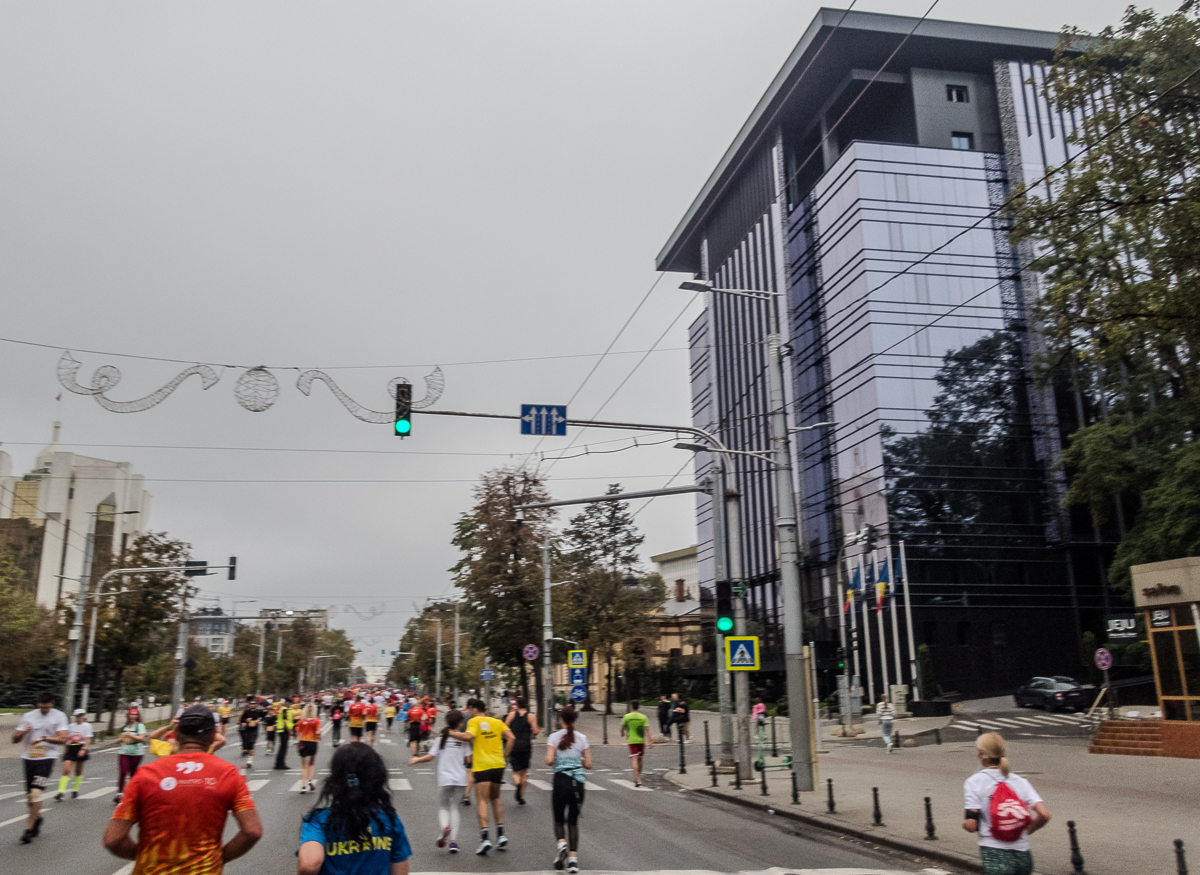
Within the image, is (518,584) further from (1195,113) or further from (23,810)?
(1195,113)

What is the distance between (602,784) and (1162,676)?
14.7 m

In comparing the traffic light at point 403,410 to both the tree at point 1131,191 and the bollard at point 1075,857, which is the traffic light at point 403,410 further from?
the tree at point 1131,191

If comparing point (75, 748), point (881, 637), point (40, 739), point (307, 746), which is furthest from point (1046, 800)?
point (881, 637)

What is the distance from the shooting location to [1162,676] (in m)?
23.8

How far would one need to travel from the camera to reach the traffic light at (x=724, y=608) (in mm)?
19141

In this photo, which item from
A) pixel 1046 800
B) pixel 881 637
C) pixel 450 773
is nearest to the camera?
pixel 450 773

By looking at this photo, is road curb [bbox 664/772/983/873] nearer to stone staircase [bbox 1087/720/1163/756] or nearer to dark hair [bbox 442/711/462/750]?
dark hair [bbox 442/711/462/750]

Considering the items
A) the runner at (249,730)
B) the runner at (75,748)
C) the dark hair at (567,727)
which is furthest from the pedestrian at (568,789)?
the runner at (249,730)

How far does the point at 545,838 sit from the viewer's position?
1202 centimetres

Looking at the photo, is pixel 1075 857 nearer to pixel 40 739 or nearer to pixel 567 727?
pixel 567 727

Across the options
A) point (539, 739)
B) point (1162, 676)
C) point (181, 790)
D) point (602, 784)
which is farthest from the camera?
point (539, 739)

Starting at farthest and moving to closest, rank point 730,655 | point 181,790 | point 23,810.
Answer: point 730,655, point 23,810, point 181,790

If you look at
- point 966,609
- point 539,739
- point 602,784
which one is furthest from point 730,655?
point 966,609

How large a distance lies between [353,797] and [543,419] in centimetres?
1155
